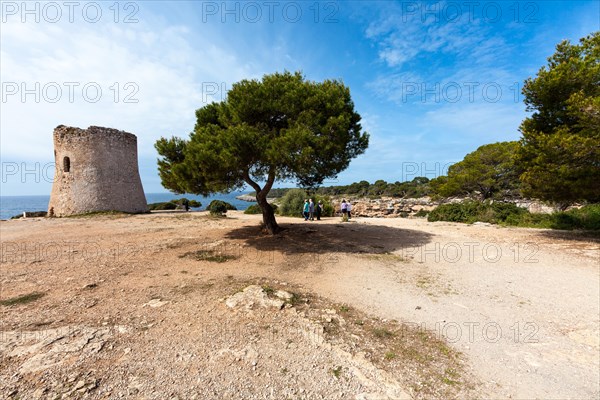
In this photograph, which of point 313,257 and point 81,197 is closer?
point 313,257

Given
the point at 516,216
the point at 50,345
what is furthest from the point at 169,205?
the point at 516,216

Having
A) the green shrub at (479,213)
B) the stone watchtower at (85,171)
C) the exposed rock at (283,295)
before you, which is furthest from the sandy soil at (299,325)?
the stone watchtower at (85,171)

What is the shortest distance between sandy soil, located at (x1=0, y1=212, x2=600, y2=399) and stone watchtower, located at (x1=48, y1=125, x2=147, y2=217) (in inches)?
503

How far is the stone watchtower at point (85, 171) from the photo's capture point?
1844cm

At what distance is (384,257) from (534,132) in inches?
308

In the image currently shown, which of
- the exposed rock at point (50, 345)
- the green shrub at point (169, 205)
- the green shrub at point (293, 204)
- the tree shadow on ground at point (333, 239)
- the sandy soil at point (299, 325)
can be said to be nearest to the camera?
the sandy soil at point (299, 325)

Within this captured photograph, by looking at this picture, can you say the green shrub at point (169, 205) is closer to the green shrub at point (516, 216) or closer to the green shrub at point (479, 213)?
the green shrub at point (479, 213)

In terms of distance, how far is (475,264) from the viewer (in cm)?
740

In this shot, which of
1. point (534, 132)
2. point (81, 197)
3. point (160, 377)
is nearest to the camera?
point (160, 377)

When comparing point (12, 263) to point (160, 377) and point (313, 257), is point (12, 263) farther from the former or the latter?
point (313, 257)

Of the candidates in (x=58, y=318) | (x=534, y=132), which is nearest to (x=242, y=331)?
(x=58, y=318)

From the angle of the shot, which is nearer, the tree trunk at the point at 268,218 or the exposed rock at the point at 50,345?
the exposed rock at the point at 50,345

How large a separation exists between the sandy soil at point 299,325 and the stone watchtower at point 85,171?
503 inches

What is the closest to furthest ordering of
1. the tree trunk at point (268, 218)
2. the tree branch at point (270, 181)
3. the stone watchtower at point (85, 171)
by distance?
the tree branch at point (270, 181) → the tree trunk at point (268, 218) → the stone watchtower at point (85, 171)
